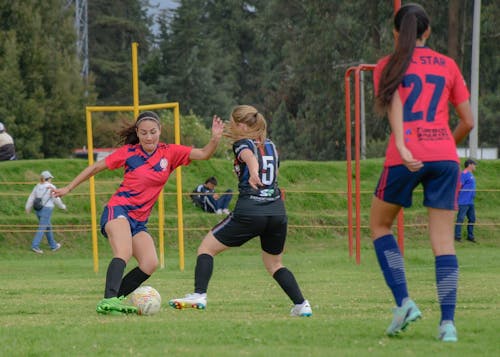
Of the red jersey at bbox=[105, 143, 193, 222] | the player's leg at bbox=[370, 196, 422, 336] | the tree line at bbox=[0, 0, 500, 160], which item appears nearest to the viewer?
the player's leg at bbox=[370, 196, 422, 336]

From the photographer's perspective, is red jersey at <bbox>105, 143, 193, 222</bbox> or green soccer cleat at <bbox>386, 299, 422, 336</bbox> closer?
green soccer cleat at <bbox>386, 299, 422, 336</bbox>

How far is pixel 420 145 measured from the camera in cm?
680

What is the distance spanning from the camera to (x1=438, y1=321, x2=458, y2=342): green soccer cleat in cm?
676

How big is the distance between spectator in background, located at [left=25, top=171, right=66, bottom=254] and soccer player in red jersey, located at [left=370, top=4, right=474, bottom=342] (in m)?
17.9

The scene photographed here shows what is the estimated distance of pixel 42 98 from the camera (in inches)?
1750

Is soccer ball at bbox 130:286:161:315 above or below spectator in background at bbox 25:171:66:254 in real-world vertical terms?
above

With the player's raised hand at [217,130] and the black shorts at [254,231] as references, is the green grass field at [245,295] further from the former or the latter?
the player's raised hand at [217,130]

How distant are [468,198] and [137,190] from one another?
1812 cm

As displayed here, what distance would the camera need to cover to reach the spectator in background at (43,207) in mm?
24422

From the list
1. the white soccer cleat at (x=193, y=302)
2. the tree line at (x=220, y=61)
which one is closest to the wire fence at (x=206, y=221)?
the tree line at (x=220, y=61)

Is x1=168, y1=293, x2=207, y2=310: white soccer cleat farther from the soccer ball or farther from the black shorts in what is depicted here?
the black shorts

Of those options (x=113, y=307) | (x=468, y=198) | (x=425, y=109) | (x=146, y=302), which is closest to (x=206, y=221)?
(x=468, y=198)

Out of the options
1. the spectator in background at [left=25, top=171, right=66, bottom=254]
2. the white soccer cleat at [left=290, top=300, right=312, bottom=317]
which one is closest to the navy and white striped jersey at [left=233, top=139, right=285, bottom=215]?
the white soccer cleat at [left=290, top=300, right=312, bottom=317]

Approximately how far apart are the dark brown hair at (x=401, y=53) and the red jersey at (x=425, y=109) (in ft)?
0.19
